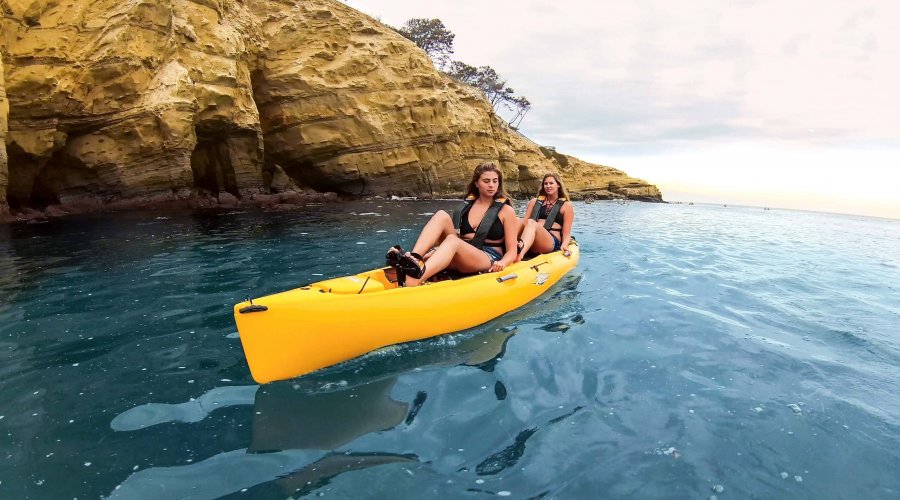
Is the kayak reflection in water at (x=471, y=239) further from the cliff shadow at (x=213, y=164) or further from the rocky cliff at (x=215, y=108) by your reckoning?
the cliff shadow at (x=213, y=164)

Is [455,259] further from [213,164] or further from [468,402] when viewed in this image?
[213,164]

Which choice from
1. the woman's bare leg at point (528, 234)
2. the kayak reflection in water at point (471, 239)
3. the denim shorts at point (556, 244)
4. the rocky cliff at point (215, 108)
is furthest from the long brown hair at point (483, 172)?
the rocky cliff at point (215, 108)

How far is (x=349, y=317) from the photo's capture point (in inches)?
134

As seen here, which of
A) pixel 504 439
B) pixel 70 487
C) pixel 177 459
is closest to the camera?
pixel 70 487

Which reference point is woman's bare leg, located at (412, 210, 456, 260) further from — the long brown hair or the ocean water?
the ocean water

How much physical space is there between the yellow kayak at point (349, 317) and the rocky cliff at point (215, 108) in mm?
9430

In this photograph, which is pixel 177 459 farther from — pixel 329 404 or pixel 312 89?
pixel 312 89

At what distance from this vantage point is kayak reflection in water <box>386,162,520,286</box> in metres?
4.10

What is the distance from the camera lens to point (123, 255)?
7344mm

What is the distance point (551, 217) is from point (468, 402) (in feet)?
14.5

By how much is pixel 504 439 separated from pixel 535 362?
3.72ft

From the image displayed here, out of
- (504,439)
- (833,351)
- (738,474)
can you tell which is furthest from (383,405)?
(833,351)

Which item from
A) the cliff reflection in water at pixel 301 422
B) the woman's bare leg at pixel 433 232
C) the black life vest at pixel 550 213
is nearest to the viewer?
the cliff reflection in water at pixel 301 422

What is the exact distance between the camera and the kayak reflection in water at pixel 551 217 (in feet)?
21.6
